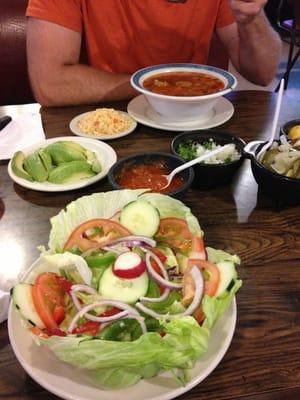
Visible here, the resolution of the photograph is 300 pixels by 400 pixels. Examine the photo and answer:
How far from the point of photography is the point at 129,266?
883 millimetres

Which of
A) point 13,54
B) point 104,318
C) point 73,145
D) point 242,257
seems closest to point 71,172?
point 73,145

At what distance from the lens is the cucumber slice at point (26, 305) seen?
811 mm

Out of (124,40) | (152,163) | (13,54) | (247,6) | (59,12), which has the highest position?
(247,6)

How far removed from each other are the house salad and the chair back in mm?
2004

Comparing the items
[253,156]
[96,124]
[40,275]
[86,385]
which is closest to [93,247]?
[40,275]

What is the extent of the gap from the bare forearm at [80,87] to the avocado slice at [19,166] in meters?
0.56

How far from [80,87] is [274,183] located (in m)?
1.10

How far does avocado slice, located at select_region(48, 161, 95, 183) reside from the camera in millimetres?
1429

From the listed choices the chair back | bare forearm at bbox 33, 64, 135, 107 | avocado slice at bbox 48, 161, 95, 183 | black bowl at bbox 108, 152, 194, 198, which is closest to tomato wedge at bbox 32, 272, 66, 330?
black bowl at bbox 108, 152, 194, 198

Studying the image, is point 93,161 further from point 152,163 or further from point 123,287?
point 123,287

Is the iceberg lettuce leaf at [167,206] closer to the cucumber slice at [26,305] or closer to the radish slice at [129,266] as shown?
the radish slice at [129,266]

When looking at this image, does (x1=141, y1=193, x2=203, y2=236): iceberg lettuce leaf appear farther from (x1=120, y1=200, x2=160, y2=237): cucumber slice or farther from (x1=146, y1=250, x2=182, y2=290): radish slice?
(x1=146, y1=250, x2=182, y2=290): radish slice

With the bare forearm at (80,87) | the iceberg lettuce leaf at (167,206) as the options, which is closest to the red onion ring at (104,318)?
the iceberg lettuce leaf at (167,206)

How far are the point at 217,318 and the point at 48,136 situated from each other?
1149 millimetres
